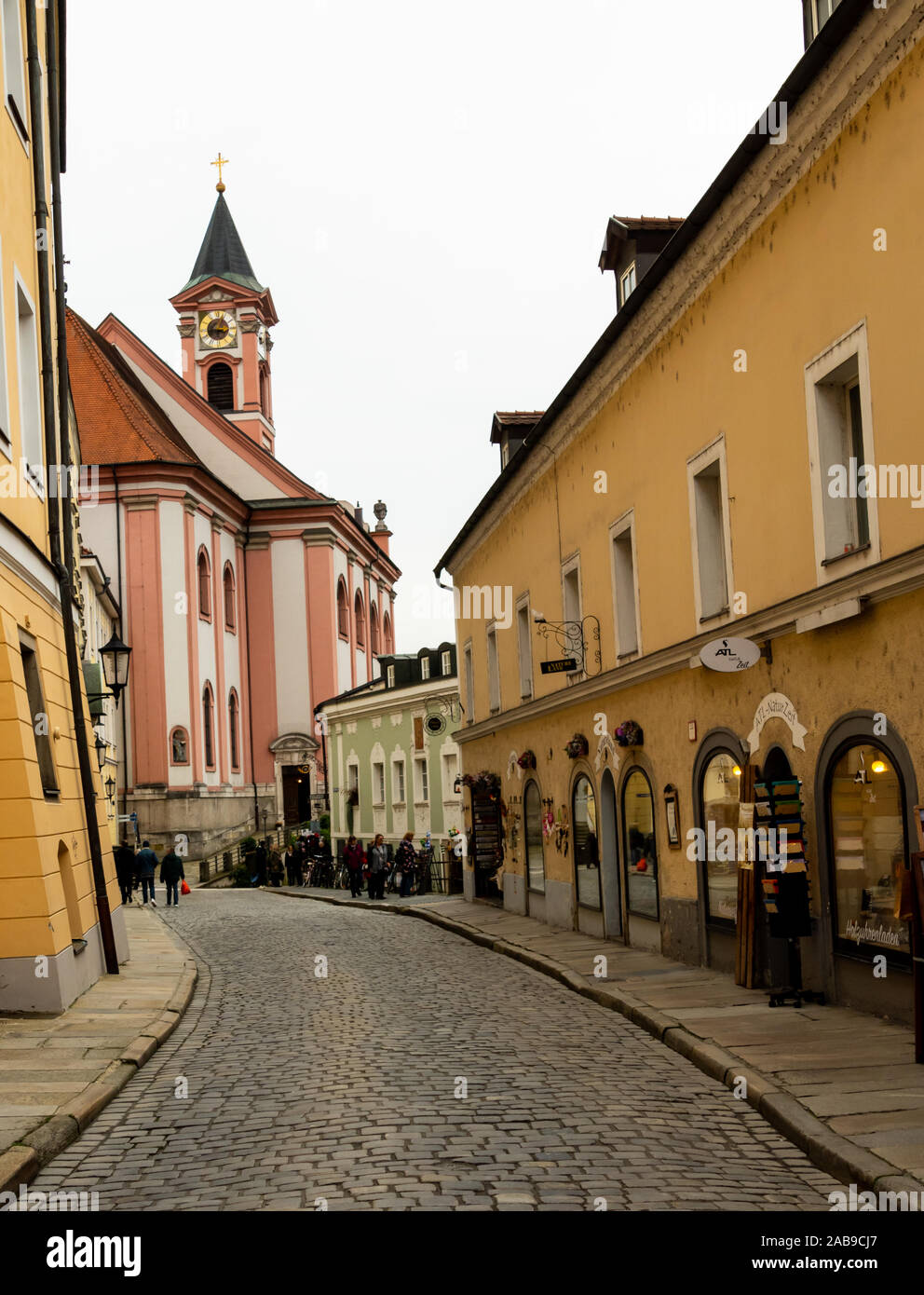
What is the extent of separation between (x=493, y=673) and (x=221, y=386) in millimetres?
41545

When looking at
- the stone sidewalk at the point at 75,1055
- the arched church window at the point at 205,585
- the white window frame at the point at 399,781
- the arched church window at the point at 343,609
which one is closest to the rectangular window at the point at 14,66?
the stone sidewalk at the point at 75,1055

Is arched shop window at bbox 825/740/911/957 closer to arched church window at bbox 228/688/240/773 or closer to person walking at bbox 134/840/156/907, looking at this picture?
person walking at bbox 134/840/156/907

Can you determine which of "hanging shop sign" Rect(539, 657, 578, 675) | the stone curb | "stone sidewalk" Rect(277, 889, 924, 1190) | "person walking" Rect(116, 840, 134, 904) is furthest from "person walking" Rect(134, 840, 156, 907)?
the stone curb

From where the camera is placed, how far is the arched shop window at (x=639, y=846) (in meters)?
17.6

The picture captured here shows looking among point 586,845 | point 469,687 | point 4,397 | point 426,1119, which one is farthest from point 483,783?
point 426,1119

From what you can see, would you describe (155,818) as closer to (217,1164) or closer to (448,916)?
(448,916)

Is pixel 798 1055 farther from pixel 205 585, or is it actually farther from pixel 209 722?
pixel 205 585

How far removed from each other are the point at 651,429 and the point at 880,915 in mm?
7421

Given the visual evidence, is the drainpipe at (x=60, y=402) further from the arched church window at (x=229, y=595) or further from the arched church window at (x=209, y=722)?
the arched church window at (x=229, y=595)

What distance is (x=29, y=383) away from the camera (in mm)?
15773

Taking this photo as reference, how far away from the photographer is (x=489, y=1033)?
12.1m

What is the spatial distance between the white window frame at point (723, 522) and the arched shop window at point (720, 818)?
4.72 feet

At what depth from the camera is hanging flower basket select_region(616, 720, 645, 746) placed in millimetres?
17750
